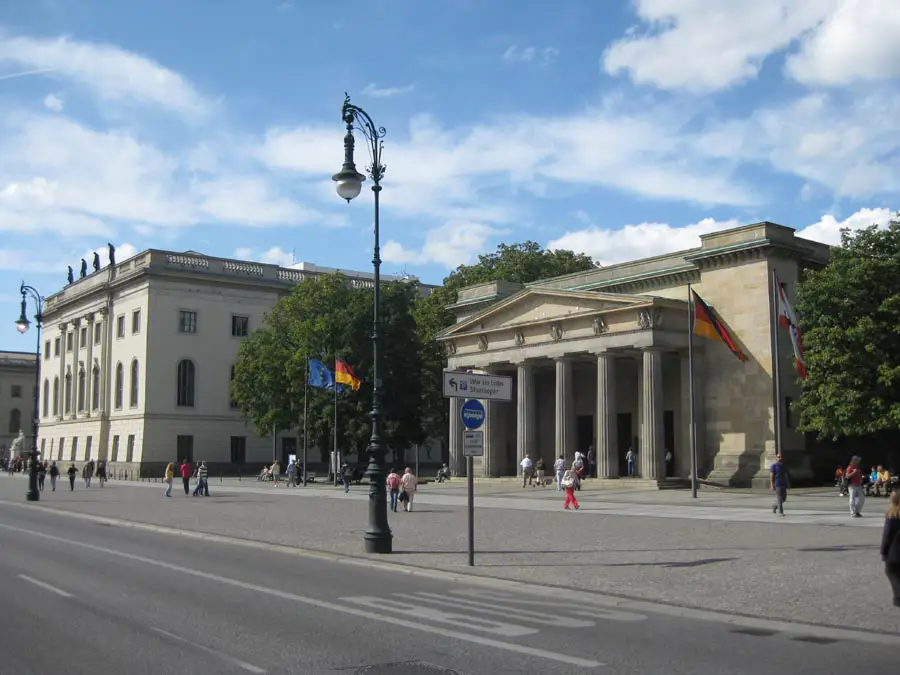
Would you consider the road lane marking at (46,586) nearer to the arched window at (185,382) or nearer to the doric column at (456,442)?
the doric column at (456,442)

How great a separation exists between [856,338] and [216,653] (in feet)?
120

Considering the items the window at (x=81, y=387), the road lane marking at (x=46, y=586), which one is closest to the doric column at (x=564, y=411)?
the road lane marking at (x=46, y=586)

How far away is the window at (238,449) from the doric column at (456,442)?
27.1 m

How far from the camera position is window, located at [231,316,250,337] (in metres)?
81.8

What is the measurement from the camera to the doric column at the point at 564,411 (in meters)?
51.4

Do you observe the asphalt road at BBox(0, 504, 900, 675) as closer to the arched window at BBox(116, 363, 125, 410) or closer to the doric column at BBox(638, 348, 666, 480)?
the doric column at BBox(638, 348, 666, 480)

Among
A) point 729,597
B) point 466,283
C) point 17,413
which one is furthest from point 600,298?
point 17,413

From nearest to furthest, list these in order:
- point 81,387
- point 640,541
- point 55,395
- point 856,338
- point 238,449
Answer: point 640,541
point 856,338
point 238,449
point 81,387
point 55,395

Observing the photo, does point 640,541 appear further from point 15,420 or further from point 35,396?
point 15,420

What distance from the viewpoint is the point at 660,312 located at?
1837 inches

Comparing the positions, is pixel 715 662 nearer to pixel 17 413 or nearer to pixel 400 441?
pixel 400 441

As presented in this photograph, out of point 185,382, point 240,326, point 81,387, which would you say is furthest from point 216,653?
point 81,387

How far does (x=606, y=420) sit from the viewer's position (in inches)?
1921

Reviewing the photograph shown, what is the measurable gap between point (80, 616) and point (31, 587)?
2.87m
